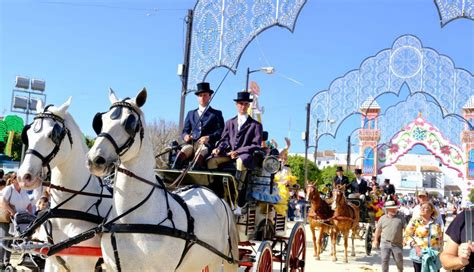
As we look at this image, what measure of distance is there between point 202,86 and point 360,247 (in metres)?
13.4

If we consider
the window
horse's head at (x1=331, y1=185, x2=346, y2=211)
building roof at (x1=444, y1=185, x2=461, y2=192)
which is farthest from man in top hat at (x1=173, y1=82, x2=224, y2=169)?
building roof at (x1=444, y1=185, x2=461, y2=192)

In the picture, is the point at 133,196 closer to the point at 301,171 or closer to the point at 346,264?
the point at 346,264

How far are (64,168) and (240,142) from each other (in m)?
2.56

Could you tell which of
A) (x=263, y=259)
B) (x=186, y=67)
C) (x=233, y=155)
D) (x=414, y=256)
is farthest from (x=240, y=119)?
(x=186, y=67)

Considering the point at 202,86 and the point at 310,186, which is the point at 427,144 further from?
the point at 202,86

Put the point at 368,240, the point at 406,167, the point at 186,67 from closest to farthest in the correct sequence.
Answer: the point at 186,67, the point at 368,240, the point at 406,167

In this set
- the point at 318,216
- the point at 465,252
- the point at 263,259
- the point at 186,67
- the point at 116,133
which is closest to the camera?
the point at 465,252

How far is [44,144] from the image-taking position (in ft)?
15.8

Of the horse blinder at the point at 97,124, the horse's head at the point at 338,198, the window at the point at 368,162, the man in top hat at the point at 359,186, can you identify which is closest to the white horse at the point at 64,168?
the horse blinder at the point at 97,124

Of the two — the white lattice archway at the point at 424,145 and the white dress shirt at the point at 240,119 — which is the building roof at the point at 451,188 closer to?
the white lattice archway at the point at 424,145

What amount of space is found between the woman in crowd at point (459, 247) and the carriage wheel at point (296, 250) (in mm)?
3894

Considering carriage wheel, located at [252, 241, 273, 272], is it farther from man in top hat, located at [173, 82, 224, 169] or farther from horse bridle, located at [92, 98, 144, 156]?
horse bridle, located at [92, 98, 144, 156]

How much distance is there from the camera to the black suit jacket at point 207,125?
691cm

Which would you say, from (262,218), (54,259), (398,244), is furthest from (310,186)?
(54,259)
